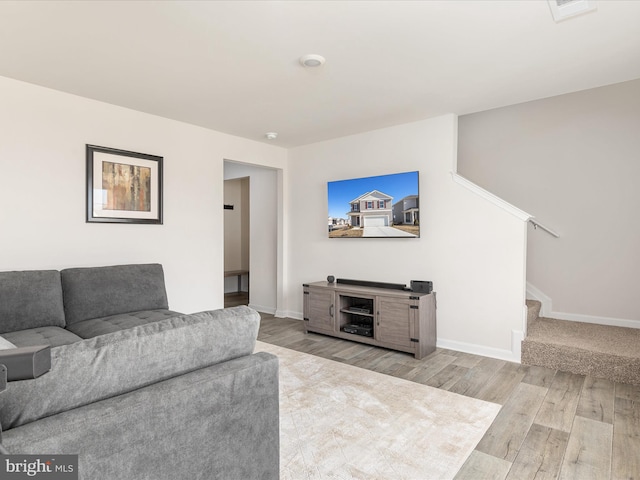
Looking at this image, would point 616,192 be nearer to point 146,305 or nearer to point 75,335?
point 146,305

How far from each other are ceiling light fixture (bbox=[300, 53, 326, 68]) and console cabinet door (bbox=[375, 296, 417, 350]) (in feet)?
7.35

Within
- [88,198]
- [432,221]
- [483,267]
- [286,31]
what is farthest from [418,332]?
[88,198]

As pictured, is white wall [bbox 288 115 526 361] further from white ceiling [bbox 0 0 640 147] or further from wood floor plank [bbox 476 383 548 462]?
wood floor plank [bbox 476 383 548 462]

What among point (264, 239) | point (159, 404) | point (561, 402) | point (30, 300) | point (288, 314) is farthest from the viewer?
point (264, 239)

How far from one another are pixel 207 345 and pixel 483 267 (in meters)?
3.02

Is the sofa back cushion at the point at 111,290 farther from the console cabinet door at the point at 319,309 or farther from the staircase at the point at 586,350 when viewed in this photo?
the staircase at the point at 586,350

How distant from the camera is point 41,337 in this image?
2.39 meters

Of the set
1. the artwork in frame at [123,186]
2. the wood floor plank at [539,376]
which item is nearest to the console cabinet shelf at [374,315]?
the wood floor plank at [539,376]

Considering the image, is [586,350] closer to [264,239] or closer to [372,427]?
[372,427]

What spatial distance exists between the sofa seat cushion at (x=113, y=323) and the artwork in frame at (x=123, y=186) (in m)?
0.97

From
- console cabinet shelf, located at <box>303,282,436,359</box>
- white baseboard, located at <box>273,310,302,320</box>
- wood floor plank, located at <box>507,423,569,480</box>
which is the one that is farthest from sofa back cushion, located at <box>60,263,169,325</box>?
wood floor plank, located at <box>507,423,569,480</box>

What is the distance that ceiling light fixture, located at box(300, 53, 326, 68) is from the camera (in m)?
2.50

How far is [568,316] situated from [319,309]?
2798 millimetres

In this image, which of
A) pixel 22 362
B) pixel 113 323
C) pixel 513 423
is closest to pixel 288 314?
pixel 113 323
